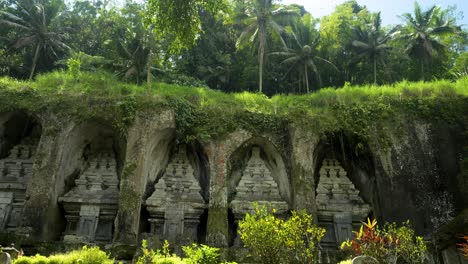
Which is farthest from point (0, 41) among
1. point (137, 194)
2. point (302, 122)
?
point (302, 122)

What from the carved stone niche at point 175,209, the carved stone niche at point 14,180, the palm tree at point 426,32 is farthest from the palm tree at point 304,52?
the carved stone niche at point 14,180

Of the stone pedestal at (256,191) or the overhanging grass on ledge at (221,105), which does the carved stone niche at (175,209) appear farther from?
the overhanging grass on ledge at (221,105)

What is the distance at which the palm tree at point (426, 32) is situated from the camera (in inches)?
1020

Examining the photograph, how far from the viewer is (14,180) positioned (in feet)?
46.2

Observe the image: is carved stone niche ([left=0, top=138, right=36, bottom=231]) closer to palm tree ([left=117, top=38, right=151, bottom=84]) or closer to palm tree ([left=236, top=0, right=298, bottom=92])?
palm tree ([left=117, top=38, right=151, bottom=84])

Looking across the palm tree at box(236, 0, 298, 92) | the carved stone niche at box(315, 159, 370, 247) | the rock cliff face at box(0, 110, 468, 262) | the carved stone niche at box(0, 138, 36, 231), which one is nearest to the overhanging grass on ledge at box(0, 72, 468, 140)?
the rock cliff face at box(0, 110, 468, 262)

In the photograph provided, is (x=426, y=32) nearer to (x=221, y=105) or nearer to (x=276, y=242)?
(x=221, y=105)

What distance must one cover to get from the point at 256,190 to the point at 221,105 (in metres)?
3.20

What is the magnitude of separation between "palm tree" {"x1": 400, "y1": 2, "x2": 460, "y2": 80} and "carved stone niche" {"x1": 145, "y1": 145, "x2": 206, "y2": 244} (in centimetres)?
1699

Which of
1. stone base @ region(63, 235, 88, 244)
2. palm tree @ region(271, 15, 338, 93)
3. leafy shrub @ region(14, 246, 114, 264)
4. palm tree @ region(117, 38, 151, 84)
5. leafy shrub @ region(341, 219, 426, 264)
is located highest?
palm tree @ region(271, 15, 338, 93)

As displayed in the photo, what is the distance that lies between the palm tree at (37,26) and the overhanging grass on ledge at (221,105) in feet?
35.5

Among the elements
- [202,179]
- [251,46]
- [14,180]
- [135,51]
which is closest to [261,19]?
[251,46]

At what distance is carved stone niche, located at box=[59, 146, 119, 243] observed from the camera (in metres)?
13.4

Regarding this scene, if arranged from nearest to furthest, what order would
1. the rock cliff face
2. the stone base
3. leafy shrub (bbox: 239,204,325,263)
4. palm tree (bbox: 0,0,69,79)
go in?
leafy shrub (bbox: 239,204,325,263), the stone base, the rock cliff face, palm tree (bbox: 0,0,69,79)
